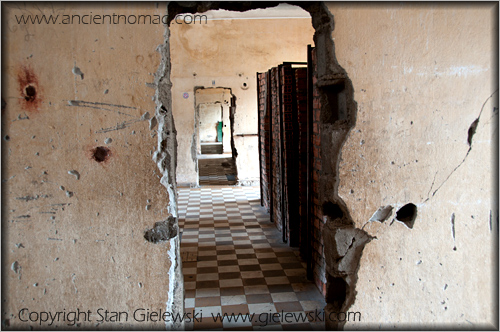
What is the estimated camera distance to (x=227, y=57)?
8.71 metres

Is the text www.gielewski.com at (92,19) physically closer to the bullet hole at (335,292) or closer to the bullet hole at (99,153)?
the bullet hole at (99,153)

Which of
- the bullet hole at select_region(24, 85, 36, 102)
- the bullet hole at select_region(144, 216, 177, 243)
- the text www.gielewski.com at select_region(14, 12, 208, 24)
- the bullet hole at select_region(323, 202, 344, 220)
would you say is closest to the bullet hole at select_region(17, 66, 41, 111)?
the bullet hole at select_region(24, 85, 36, 102)

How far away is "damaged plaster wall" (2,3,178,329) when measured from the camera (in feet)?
6.73

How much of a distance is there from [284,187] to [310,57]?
1977 mm

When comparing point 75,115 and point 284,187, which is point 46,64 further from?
point 284,187

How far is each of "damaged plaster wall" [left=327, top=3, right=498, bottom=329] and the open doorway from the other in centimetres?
872

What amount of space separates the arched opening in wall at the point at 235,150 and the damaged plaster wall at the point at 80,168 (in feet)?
5.69

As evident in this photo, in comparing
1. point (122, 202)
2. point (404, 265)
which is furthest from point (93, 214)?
point (404, 265)

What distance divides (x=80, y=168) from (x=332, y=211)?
152 centimetres

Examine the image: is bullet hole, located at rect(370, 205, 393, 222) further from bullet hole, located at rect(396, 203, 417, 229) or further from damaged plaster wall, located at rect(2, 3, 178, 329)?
damaged plaster wall, located at rect(2, 3, 178, 329)

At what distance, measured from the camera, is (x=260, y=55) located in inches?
345

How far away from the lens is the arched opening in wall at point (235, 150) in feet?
13.9

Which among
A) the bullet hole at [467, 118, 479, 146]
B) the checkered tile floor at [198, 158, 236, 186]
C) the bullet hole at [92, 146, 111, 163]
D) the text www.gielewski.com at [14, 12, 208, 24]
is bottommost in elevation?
the checkered tile floor at [198, 158, 236, 186]

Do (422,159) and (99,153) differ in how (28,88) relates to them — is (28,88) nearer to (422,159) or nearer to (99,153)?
(99,153)
